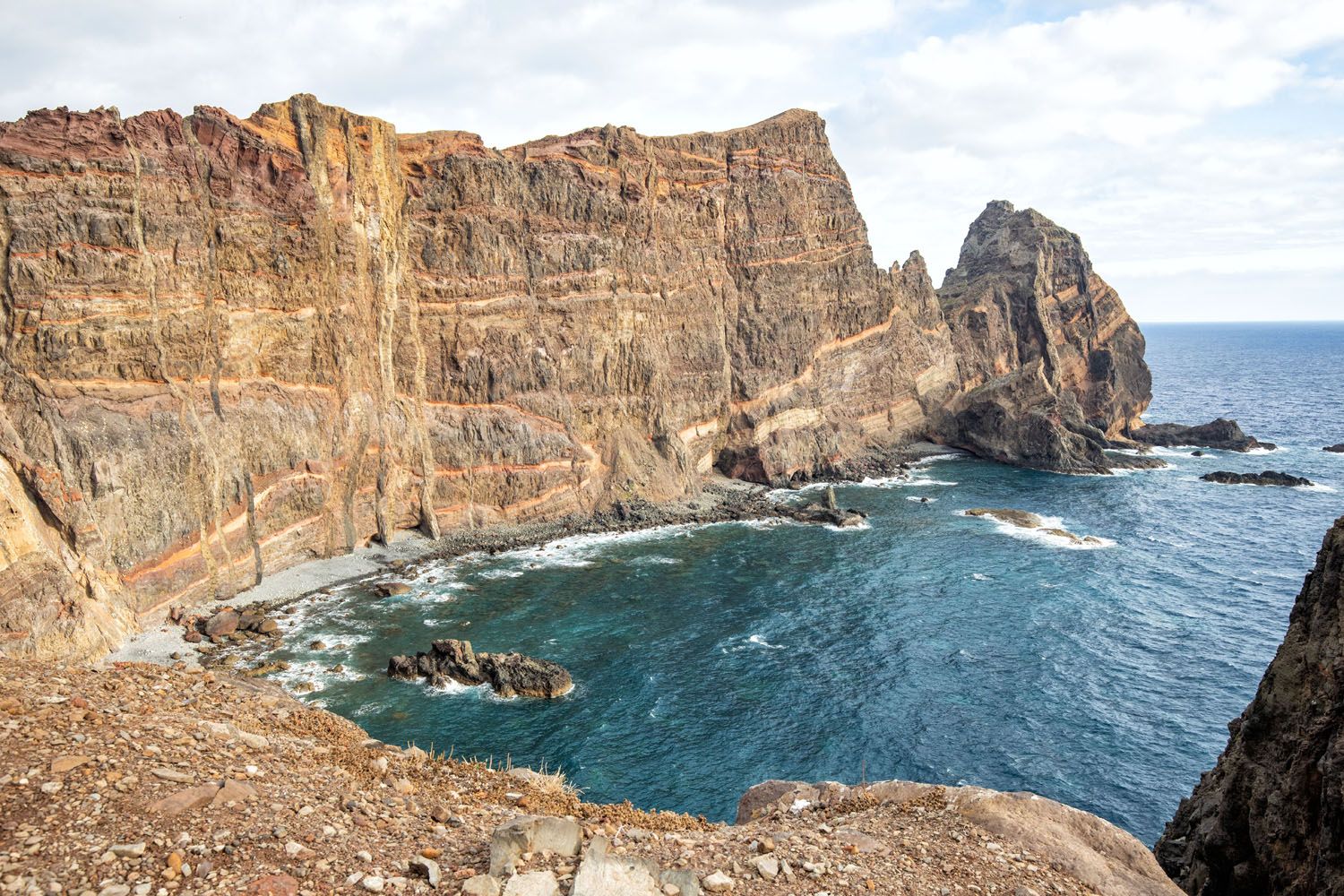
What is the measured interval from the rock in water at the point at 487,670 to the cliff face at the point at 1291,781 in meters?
27.6

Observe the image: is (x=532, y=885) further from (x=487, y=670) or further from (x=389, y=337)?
(x=389, y=337)

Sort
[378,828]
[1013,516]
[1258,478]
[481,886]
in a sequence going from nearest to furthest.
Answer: [481,886] → [378,828] → [1013,516] → [1258,478]

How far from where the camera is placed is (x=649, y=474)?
72.0 metres

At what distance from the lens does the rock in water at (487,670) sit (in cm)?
3875

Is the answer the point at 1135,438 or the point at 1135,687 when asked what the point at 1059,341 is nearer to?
the point at 1135,438

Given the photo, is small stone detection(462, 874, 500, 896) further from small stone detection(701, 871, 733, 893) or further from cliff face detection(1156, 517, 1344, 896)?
cliff face detection(1156, 517, 1344, 896)

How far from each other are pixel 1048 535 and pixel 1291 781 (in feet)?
182

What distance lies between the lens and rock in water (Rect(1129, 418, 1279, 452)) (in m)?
97.8

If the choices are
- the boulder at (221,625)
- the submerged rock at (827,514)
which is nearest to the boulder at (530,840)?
the boulder at (221,625)

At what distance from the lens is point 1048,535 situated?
65.2m

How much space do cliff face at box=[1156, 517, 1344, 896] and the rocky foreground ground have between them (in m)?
2.03

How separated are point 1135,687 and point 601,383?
4626 centimetres

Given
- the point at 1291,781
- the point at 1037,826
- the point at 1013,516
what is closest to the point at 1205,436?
the point at 1013,516

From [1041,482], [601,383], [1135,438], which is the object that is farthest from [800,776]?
[1135,438]
